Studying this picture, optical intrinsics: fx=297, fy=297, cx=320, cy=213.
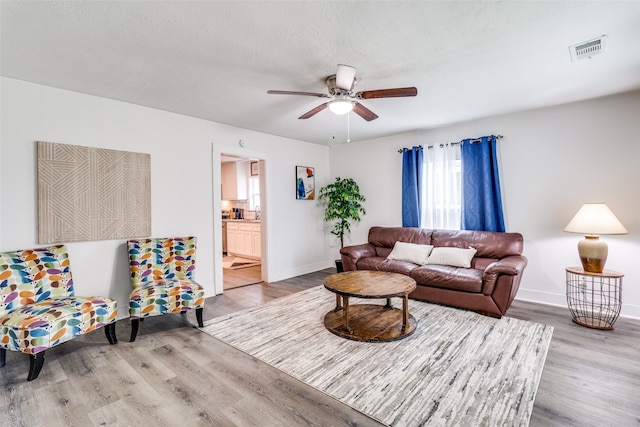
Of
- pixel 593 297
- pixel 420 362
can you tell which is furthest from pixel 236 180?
pixel 593 297

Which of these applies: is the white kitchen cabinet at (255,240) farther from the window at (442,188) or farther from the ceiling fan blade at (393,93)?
the ceiling fan blade at (393,93)

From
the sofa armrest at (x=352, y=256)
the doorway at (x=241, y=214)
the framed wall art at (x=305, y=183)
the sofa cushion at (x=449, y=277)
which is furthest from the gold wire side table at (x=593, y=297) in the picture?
the doorway at (x=241, y=214)

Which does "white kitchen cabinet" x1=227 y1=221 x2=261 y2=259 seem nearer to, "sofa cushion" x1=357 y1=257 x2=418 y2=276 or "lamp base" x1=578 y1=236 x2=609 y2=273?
"sofa cushion" x1=357 y1=257 x2=418 y2=276

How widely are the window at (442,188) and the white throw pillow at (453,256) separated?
689mm

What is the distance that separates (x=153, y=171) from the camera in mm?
3668

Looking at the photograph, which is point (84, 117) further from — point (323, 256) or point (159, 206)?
point (323, 256)

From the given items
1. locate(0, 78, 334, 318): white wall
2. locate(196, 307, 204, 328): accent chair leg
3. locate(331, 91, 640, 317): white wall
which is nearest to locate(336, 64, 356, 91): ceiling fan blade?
locate(0, 78, 334, 318): white wall

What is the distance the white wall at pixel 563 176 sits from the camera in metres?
3.34

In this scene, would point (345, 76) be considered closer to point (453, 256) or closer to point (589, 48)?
point (589, 48)

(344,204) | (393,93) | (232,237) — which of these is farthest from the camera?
(232,237)

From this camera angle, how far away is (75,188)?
3.06 metres

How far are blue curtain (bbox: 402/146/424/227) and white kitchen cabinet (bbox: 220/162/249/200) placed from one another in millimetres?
4309

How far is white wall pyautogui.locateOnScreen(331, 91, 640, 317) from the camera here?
3342mm

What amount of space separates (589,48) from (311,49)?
2.18 meters
